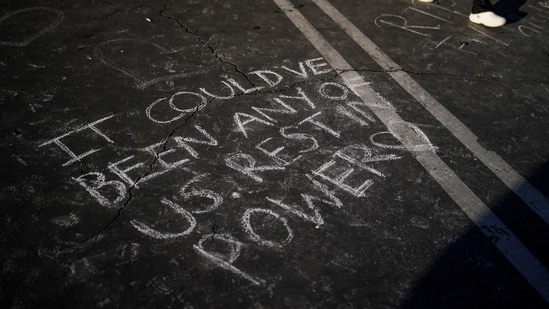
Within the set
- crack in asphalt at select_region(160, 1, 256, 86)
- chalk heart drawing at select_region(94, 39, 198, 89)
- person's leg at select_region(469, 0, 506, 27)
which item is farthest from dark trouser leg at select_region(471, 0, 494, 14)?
chalk heart drawing at select_region(94, 39, 198, 89)

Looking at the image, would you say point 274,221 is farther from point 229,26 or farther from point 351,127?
point 229,26

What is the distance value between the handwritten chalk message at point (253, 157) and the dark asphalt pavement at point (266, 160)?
0.02m

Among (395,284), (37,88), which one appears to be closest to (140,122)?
(37,88)

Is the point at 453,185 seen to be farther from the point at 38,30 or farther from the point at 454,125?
the point at 38,30

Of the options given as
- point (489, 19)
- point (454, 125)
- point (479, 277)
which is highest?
point (489, 19)

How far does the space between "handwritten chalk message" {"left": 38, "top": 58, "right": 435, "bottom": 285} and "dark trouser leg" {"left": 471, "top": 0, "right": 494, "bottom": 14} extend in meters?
2.46

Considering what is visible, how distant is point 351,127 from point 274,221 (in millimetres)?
1278

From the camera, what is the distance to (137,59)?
4266 millimetres

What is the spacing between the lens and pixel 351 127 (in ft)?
11.8

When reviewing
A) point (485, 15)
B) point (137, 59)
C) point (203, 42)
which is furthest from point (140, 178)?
point (485, 15)

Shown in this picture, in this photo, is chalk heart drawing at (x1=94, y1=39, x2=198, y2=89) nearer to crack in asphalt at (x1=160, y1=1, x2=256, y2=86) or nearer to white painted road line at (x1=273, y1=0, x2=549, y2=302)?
crack in asphalt at (x1=160, y1=1, x2=256, y2=86)

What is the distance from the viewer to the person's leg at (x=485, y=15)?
16.8 ft

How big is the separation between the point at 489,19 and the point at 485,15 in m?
0.07

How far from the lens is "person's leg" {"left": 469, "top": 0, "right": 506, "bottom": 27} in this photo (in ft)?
16.8
